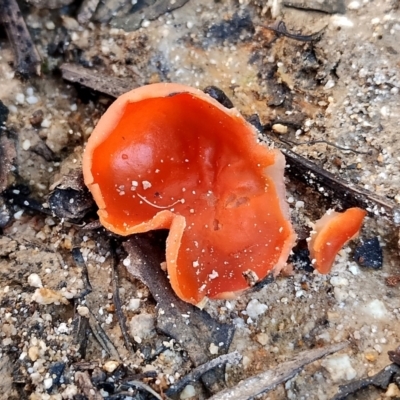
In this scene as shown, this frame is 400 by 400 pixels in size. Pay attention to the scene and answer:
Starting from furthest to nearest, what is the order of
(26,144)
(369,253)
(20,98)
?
(20,98) → (26,144) → (369,253)

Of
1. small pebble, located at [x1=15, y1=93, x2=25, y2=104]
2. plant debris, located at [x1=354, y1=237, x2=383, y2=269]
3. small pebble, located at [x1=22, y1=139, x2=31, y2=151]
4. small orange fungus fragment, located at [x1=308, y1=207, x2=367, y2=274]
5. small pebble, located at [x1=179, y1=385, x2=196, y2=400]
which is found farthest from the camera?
small pebble, located at [x1=15, y1=93, x2=25, y2=104]

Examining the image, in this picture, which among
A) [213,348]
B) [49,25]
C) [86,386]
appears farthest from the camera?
[49,25]

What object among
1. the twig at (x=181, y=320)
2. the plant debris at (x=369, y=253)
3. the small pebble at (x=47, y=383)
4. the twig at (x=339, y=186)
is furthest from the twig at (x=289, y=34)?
the small pebble at (x=47, y=383)

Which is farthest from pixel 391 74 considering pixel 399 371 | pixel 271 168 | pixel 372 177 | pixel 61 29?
pixel 61 29

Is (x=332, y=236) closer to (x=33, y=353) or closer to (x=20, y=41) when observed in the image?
(x=33, y=353)

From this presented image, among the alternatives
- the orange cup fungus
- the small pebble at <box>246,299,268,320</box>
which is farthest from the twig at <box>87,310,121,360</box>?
the small pebble at <box>246,299,268,320</box>

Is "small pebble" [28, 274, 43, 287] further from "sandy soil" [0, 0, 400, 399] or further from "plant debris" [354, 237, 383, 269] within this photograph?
"plant debris" [354, 237, 383, 269]

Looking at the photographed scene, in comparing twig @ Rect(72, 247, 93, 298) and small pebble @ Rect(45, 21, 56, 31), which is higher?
small pebble @ Rect(45, 21, 56, 31)

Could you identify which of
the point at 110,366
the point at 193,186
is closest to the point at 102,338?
the point at 110,366
